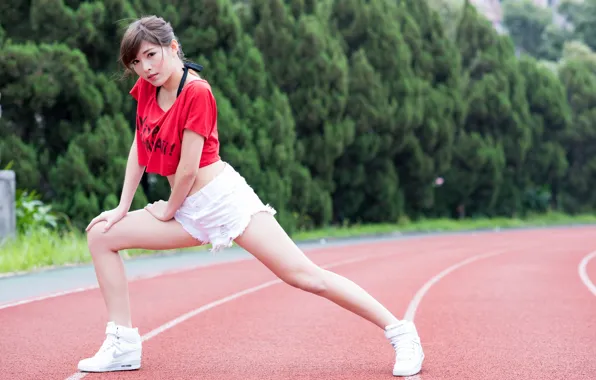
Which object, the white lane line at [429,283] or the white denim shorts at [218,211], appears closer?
the white denim shorts at [218,211]

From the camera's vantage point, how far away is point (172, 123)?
5871mm

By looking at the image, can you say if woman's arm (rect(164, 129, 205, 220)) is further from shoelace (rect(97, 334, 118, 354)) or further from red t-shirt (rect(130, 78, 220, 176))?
shoelace (rect(97, 334, 118, 354))

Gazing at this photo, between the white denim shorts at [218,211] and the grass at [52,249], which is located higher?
the white denim shorts at [218,211]

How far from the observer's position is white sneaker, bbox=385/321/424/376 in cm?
627

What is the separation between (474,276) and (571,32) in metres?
61.1

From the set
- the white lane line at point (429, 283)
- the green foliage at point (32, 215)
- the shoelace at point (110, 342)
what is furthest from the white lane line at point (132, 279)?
the shoelace at point (110, 342)

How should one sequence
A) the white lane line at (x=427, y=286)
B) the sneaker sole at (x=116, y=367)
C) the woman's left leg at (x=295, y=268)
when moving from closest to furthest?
the woman's left leg at (x=295, y=268) < the sneaker sole at (x=116, y=367) < the white lane line at (x=427, y=286)

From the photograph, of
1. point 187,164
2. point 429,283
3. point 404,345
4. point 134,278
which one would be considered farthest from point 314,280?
point 134,278

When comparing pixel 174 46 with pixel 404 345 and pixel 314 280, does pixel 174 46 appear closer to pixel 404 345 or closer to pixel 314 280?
pixel 314 280

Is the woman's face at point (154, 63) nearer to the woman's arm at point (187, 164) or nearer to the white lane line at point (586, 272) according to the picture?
the woman's arm at point (187, 164)

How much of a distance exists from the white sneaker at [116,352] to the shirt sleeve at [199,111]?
1.37 meters

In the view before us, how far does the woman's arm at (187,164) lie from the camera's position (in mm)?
5855

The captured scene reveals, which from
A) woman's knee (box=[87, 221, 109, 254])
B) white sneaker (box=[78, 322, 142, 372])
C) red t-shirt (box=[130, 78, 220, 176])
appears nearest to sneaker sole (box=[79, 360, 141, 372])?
white sneaker (box=[78, 322, 142, 372])

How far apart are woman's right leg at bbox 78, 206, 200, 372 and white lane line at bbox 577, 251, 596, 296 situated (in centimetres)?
832
